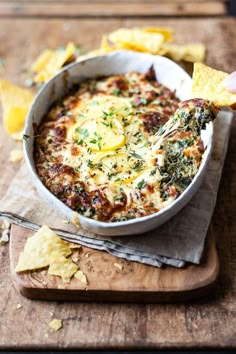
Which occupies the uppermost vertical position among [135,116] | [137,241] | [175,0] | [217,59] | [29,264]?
[175,0]

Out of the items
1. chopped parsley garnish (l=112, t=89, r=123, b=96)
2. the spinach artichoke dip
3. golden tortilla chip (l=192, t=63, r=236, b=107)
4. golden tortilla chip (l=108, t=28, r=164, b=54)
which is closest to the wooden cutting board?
the spinach artichoke dip

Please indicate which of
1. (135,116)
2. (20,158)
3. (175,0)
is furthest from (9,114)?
(175,0)

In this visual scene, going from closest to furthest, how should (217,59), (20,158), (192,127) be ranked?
(192,127), (20,158), (217,59)

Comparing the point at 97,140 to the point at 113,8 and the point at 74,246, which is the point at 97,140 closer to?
the point at 74,246

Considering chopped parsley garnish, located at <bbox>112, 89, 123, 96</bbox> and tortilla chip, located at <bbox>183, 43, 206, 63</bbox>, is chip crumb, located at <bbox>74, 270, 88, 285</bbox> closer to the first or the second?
chopped parsley garnish, located at <bbox>112, 89, 123, 96</bbox>

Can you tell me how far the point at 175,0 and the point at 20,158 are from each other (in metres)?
2.33

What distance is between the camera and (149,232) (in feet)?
9.03

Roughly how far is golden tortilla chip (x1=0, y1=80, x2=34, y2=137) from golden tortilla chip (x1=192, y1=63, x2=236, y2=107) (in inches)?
48.1

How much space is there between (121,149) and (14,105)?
3.31 feet

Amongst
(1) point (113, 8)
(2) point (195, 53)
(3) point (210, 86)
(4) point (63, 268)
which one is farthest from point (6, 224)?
(1) point (113, 8)

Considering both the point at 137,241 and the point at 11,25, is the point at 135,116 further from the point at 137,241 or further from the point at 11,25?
the point at 11,25

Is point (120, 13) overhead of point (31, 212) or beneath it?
overhead

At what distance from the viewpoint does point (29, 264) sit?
2.69m

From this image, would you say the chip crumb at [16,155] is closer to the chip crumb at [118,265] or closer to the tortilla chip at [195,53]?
the chip crumb at [118,265]
